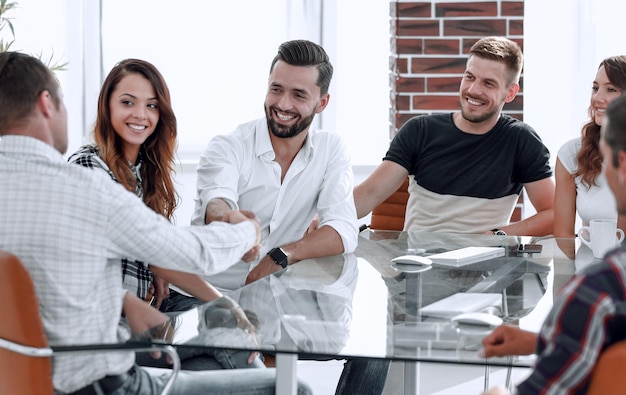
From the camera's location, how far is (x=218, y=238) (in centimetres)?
194

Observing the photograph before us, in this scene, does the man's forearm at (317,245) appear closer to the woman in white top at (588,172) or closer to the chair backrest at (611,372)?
the woman in white top at (588,172)

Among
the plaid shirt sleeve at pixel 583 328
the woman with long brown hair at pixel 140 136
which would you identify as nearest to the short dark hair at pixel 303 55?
the woman with long brown hair at pixel 140 136

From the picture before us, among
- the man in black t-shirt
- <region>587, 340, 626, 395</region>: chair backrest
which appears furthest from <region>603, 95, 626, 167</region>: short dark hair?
the man in black t-shirt

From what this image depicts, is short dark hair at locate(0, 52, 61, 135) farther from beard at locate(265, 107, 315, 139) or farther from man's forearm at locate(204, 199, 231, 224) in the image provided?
beard at locate(265, 107, 315, 139)

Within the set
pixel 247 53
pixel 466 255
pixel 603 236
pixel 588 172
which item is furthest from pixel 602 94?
pixel 247 53

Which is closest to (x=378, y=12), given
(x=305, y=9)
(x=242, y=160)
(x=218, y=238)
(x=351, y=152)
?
(x=305, y=9)

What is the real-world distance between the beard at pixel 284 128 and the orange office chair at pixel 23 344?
130 cm

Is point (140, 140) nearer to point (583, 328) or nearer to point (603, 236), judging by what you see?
point (603, 236)

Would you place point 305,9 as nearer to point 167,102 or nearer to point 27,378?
point 167,102

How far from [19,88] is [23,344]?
51 cm

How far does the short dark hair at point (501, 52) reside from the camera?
344 cm

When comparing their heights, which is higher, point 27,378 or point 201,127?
point 201,127

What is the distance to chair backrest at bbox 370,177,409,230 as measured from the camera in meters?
3.47

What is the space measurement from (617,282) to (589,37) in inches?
175
